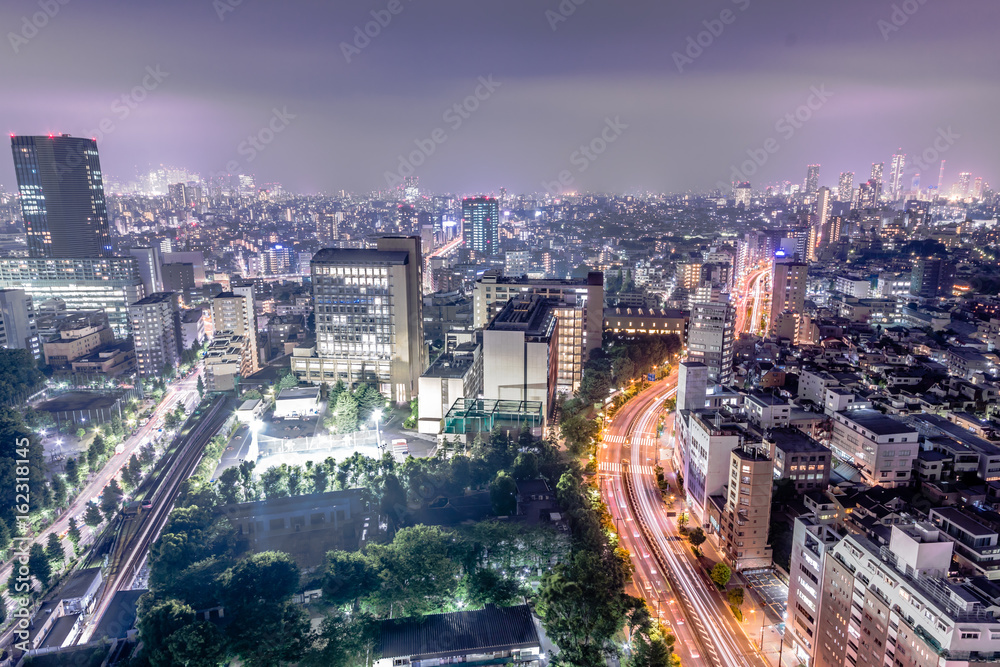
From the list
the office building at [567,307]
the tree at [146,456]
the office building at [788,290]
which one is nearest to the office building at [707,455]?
the office building at [567,307]

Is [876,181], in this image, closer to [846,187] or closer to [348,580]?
[846,187]

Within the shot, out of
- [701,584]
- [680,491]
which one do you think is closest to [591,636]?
[701,584]

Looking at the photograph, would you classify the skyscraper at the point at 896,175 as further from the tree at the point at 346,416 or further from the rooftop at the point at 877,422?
the tree at the point at 346,416

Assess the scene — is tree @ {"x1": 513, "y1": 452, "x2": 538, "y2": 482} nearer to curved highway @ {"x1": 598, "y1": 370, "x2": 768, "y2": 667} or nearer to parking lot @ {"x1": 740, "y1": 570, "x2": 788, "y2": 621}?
curved highway @ {"x1": 598, "y1": 370, "x2": 768, "y2": 667}

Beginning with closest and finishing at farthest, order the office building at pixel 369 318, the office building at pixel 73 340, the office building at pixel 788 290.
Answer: the office building at pixel 369 318, the office building at pixel 73 340, the office building at pixel 788 290

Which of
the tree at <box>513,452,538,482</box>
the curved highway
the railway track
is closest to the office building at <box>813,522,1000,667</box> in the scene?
the curved highway

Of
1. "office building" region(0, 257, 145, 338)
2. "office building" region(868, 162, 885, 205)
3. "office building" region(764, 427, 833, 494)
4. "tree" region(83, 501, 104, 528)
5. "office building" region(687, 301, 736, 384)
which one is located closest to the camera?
"tree" region(83, 501, 104, 528)

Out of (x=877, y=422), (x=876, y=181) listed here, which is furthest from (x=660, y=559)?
(x=876, y=181)
